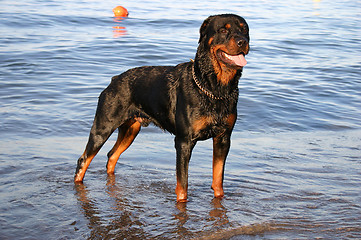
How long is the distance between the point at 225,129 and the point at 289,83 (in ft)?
20.2

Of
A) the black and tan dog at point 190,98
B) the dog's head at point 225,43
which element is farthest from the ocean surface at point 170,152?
the dog's head at point 225,43

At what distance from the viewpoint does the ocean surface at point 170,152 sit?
473 cm

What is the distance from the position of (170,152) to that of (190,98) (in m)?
1.94

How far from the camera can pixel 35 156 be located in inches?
249

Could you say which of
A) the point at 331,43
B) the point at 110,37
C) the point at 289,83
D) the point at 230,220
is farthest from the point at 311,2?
the point at 230,220

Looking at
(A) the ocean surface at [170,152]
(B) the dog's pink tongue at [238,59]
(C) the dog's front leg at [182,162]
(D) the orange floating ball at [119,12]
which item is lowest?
(A) the ocean surface at [170,152]

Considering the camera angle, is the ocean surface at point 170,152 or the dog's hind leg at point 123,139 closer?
the ocean surface at point 170,152

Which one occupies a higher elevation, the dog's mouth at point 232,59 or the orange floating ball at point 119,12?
the dog's mouth at point 232,59

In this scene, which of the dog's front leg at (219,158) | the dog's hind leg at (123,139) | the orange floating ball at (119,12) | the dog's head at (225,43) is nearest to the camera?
the dog's head at (225,43)

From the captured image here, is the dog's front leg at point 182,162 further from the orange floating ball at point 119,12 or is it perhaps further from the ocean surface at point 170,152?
the orange floating ball at point 119,12

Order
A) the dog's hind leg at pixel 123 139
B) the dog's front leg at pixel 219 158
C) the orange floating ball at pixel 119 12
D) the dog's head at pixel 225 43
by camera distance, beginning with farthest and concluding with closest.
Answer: the orange floating ball at pixel 119 12 → the dog's hind leg at pixel 123 139 → the dog's front leg at pixel 219 158 → the dog's head at pixel 225 43

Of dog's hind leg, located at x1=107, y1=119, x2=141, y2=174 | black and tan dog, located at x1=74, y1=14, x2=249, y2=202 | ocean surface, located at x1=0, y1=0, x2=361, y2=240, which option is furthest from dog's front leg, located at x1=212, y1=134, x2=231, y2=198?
dog's hind leg, located at x1=107, y1=119, x2=141, y2=174

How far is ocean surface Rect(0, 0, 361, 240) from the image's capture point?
4730 mm

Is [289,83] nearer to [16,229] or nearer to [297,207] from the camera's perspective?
[297,207]
